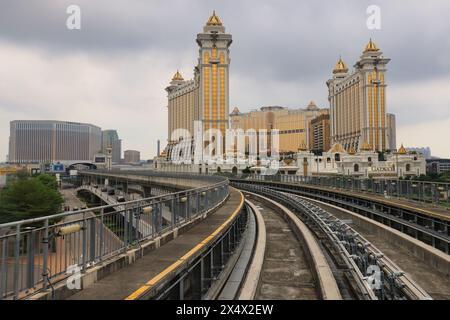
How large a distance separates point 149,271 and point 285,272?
4976 mm

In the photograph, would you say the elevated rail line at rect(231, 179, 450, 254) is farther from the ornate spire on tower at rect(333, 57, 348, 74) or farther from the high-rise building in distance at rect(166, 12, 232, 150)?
the ornate spire on tower at rect(333, 57, 348, 74)

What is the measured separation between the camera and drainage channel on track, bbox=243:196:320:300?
8.41 m

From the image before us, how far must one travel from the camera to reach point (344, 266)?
32.9 ft

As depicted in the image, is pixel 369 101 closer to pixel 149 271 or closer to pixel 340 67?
pixel 340 67

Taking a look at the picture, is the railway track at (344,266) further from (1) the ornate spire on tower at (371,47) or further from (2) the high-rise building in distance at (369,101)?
(1) the ornate spire on tower at (371,47)

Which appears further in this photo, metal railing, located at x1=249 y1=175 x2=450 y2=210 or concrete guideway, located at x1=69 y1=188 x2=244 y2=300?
Result: metal railing, located at x1=249 y1=175 x2=450 y2=210

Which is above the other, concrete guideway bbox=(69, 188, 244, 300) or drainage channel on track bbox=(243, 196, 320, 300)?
concrete guideway bbox=(69, 188, 244, 300)

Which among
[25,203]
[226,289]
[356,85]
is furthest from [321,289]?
[356,85]

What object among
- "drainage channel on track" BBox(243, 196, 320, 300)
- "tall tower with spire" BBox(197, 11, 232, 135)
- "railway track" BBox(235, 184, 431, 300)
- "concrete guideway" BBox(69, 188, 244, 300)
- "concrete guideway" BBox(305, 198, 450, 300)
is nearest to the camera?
"concrete guideway" BBox(69, 188, 244, 300)

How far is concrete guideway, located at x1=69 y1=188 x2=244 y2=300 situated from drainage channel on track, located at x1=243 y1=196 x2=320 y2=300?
1904 mm

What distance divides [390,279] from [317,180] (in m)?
27.4

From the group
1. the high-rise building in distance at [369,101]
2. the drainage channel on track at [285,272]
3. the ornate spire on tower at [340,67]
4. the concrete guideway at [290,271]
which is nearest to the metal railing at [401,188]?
the concrete guideway at [290,271]

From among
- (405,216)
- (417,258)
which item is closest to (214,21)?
(405,216)

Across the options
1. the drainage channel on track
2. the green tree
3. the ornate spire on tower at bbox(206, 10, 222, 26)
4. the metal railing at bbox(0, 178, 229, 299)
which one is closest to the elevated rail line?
the drainage channel on track
